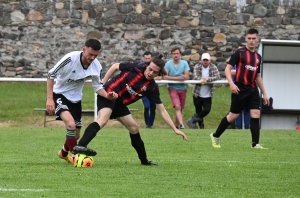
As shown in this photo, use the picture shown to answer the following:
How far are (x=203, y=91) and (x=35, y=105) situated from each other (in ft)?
15.1

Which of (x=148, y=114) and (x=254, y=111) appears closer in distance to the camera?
(x=254, y=111)

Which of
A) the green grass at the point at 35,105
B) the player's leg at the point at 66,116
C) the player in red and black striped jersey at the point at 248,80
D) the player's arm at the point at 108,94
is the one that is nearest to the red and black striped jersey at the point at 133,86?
the player's arm at the point at 108,94

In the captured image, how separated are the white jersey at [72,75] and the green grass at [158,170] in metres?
0.99

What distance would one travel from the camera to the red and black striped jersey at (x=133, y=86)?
11.6 m

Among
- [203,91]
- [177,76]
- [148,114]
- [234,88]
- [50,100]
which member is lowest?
[148,114]

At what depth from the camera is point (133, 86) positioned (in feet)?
38.0

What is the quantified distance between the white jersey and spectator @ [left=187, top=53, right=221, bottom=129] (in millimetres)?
9483

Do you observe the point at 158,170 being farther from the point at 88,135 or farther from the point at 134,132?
the point at 88,135

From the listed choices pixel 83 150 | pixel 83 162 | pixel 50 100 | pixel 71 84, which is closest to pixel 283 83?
pixel 71 84

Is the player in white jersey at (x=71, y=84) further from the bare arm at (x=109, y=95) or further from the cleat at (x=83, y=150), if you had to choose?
the cleat at (x=83, y=150)

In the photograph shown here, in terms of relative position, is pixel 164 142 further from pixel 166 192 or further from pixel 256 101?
pixel 166 192

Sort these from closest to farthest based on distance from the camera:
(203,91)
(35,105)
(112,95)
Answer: (112,95) < (203,91) < (35,105)

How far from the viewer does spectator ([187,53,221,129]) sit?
2109 centimetres

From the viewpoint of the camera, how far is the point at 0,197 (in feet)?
27.2
